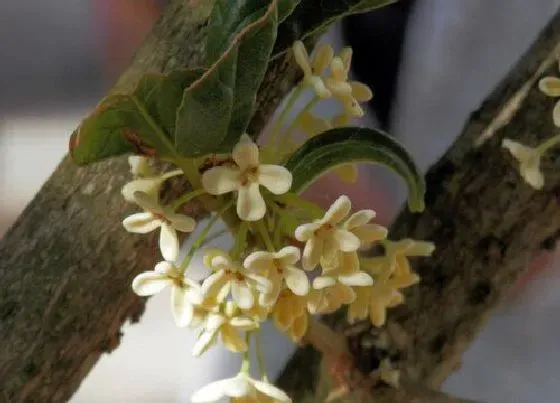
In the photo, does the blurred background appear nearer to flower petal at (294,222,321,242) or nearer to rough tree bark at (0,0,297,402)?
rough tree bark at (0,0,297,402)

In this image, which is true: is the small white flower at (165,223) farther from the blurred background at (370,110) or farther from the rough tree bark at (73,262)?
the blurred background at (370,110)

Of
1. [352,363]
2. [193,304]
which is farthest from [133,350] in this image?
[193,304]

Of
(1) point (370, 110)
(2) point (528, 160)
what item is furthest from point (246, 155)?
(1) point (370, 110)

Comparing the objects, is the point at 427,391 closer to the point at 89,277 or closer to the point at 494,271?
the point at 494,271

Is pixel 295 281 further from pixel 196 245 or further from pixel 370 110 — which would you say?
pixel 370 110

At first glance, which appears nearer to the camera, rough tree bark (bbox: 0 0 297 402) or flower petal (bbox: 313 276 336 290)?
flower petal (bbox: 313 276 336 290)

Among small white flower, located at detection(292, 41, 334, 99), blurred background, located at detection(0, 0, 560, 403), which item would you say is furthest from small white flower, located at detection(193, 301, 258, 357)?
blurred background, located at detection(0, 0, 560, 403)

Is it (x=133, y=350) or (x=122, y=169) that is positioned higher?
(x=122, y=169)
